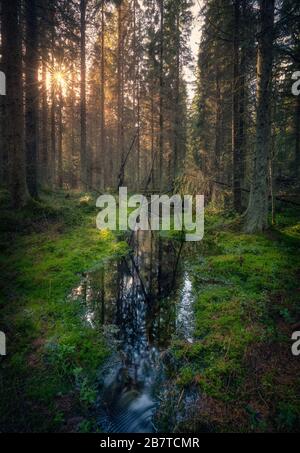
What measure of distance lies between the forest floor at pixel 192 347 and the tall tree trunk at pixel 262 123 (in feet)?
4.99

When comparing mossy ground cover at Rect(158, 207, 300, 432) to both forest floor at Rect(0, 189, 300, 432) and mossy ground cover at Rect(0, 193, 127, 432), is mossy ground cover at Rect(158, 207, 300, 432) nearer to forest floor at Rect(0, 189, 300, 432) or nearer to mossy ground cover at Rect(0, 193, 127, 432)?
forest floor at Rect(0, 189, 300, 432)

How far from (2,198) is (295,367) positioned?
11.8 metres

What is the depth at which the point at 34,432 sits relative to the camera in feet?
10.1

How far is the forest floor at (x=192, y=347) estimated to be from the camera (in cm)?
331

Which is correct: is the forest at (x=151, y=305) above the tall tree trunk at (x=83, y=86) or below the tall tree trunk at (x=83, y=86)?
below

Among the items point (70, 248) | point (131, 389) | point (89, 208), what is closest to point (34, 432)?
point (131, 389)

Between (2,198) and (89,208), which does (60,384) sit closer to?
(2,198)

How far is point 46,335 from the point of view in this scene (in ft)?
15.6

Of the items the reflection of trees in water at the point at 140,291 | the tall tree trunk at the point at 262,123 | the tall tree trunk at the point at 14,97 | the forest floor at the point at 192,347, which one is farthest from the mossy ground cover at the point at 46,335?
the tall tree trunk at the point at 262,123

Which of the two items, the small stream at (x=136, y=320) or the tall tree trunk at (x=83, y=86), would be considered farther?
the tall tree trunk at (x=83, y=86)

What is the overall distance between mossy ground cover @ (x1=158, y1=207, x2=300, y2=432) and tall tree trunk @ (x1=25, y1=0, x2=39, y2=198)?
30.2ft

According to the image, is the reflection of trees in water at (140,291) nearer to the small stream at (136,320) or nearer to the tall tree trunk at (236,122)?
the small stream at (136,320)

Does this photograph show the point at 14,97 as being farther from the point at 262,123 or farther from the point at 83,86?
Result: the point at 262,123

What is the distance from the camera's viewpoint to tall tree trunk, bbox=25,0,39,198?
12.0 m
